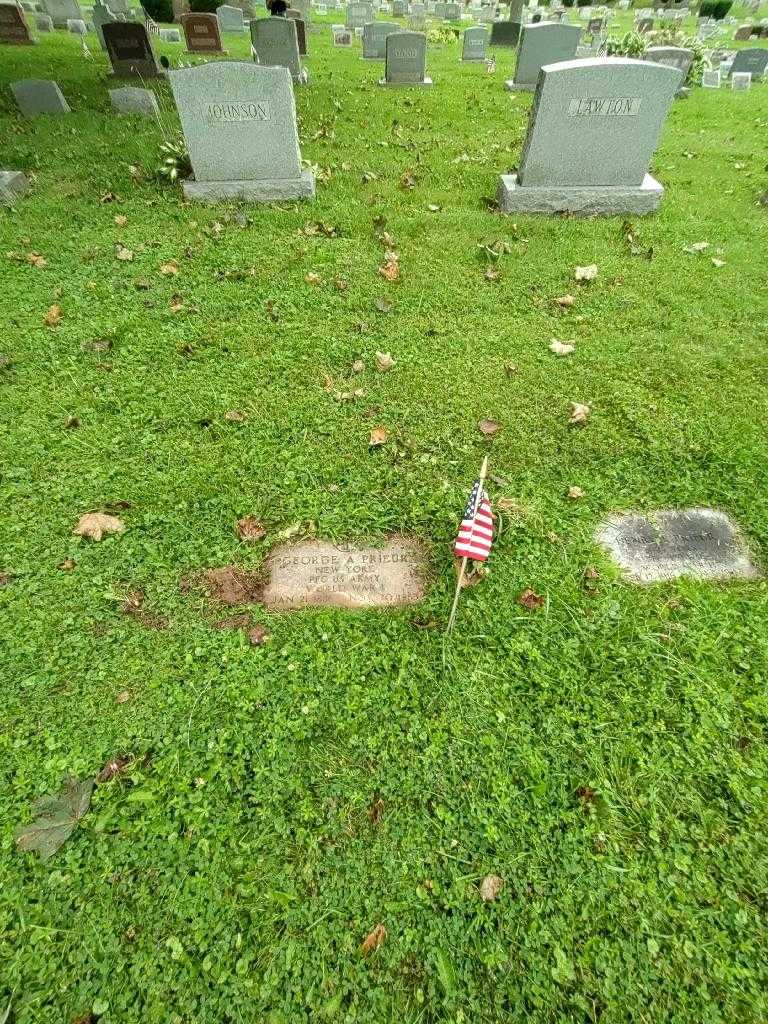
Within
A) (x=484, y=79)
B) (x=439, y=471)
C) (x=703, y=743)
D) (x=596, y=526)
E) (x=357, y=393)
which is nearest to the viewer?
(x=703, y=743)

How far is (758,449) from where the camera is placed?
151 inches

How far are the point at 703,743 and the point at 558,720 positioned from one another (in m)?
0.66

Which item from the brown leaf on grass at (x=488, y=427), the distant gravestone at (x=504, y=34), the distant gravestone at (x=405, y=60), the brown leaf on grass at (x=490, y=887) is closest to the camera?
the brown leaf on grass at (x=490, y=887)

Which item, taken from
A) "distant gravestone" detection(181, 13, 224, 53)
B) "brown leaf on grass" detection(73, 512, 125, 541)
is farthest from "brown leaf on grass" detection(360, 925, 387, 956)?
"distant gravestone" detection(181, 13, 224, 53)

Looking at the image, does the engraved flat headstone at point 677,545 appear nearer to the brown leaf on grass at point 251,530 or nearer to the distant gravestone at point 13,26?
the brown leaf on grass at point 251,530

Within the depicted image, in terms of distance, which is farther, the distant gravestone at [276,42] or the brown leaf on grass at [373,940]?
the distant gravestone at [276,42]

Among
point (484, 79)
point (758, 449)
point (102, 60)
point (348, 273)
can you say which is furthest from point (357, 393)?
point (102, 60)

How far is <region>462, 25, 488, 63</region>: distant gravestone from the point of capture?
536 inches

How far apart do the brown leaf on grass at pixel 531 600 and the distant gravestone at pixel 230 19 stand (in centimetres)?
2017

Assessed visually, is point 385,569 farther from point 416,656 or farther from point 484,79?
point 484,79

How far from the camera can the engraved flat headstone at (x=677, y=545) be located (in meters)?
3.21

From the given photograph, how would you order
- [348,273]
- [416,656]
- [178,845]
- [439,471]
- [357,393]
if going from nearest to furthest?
[178,845] → [416,656] → [439,471] → [357,393] → [348,273]

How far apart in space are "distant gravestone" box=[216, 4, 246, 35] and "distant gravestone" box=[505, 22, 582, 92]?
32.8 feet

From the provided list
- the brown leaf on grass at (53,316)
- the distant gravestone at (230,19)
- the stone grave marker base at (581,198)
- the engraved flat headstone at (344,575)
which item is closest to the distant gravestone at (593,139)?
the stone grave marker base at (581,198)
